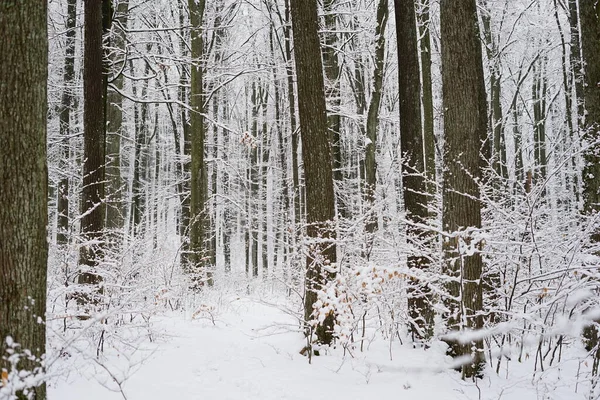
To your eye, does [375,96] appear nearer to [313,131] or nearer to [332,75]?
[332,75]

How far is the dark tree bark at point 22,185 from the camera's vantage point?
2684 millimetres

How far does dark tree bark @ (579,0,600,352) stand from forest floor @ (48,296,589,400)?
2.10m

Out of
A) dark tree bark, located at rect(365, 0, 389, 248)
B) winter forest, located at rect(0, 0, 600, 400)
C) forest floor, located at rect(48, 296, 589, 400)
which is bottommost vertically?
forest floor, located at rect(48, 296, 589, 400)

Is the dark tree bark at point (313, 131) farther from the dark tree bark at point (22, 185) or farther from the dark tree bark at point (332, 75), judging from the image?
the dark tree bark at point (332, 75)

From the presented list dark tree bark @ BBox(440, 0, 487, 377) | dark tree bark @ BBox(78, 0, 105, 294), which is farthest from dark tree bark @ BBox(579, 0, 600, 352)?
dark tree bark @ BBox(78, 0, 105, 294)

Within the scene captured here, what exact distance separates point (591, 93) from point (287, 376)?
526 centimetres

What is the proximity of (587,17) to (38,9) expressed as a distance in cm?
638

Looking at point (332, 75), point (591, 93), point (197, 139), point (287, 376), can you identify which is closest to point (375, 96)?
point (332, 75)

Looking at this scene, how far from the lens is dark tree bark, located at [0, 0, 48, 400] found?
2.68 m

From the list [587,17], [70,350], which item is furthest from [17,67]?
[587,17]

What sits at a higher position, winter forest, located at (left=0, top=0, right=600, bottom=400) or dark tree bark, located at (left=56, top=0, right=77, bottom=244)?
dark tree bark, located at (left=56, top=0, right=77, bottom=244)

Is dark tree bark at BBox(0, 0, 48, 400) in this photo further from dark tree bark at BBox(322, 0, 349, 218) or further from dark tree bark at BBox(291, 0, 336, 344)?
dark tree bark at BBox(322, 0, 349, 218)

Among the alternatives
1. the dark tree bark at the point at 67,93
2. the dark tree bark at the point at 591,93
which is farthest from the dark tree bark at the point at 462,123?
the dark tree bark at the point at 67,93

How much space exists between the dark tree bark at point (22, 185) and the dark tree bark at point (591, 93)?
5.98 metres
